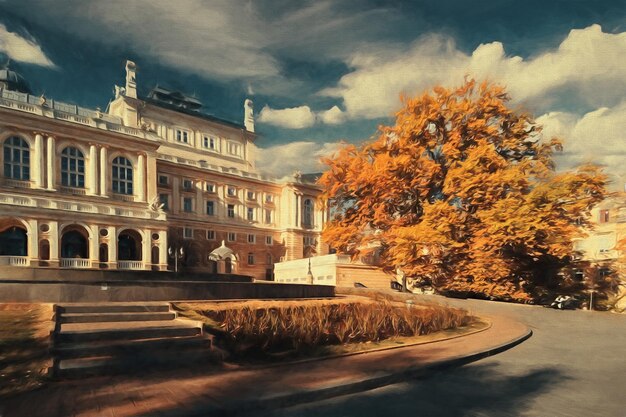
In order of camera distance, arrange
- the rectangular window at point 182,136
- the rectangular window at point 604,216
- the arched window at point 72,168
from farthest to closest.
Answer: the rectangular window at point 182,136 < the arched window at point 72,168 < the rectangular window at point 604,216

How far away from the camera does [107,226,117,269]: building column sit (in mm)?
40375

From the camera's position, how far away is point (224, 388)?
677 centimetres

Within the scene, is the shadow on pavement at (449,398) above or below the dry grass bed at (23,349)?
below

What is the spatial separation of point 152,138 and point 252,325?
45768 millimetres

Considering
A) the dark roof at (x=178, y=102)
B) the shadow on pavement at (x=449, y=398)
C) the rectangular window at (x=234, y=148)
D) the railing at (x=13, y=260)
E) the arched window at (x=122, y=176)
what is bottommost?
the railing at (x=13, y=260)

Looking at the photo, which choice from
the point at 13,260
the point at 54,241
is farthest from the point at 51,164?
the point at 13,260

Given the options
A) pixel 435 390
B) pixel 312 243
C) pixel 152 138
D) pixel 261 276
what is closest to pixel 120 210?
pixel 152 138

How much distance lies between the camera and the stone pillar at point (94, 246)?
39.1 meters

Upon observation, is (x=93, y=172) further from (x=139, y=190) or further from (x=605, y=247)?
(x=605, y=247)

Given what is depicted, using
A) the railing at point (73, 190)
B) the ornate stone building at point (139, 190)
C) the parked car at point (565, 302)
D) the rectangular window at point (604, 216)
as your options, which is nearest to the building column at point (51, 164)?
the ornate stone building at point (139, 190)

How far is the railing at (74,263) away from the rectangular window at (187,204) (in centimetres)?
1759

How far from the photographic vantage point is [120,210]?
1652 inches

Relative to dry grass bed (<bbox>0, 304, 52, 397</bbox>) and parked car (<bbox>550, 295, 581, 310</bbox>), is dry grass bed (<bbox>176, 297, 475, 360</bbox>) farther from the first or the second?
parked car (<bbox>550, 295, 581, 310</bbox>)

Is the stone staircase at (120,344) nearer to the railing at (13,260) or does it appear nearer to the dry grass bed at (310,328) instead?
the dry grass bed at (310,328)
